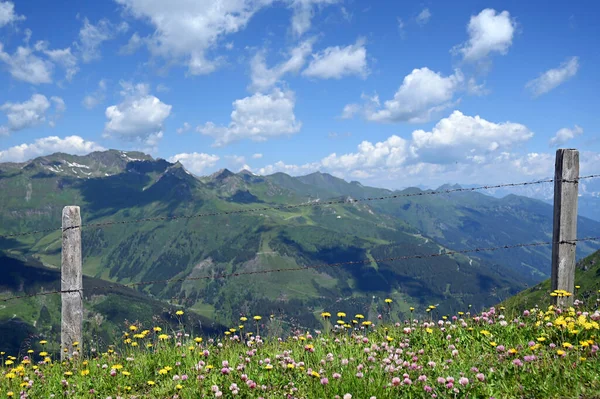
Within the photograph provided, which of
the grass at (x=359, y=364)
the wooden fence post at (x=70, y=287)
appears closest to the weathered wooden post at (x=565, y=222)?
the grass at (x=359, y=364)

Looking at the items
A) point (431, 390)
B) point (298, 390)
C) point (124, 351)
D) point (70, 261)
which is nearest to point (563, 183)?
point (431, 390)

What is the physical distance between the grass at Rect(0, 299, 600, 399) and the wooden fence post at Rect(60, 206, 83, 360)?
3.52 ft

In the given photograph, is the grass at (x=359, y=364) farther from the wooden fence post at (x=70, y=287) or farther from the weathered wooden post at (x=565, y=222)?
the wooden fence post at (x=70, y=287)

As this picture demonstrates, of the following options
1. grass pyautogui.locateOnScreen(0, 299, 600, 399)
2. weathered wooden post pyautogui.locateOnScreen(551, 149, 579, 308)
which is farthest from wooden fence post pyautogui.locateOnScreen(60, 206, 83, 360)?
weathered wooden post pyautogui.locateOnScreen(551, 149, 579, 308)

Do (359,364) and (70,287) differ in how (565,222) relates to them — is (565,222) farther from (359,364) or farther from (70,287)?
(70,287)

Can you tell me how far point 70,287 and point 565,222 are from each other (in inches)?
450

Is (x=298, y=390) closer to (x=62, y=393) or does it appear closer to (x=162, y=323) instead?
(x=62, y=393)

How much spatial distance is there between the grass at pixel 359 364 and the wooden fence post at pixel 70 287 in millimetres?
1072

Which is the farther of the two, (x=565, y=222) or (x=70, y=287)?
(x=70, y=287)

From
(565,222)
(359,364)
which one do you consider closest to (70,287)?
(359,364)

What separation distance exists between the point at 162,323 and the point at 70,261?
112 inches

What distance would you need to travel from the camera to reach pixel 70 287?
1099 centimetres

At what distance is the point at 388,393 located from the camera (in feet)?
19.1

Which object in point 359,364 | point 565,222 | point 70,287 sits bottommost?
point 359,364
